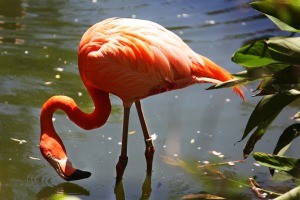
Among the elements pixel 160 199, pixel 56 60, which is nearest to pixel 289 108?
pixel 160 199

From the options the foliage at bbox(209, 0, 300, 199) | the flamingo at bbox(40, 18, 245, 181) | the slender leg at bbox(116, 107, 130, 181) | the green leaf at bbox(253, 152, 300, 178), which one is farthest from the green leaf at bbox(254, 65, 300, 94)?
the slender leg at bbox(116, 107, 130, 181)

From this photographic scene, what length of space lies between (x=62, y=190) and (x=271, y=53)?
127 centimetres

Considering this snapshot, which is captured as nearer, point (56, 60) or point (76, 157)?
point (76, 157)

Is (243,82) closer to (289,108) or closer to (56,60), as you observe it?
(289,108)

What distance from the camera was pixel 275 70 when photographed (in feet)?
8.84

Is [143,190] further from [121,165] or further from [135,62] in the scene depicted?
[135,62]

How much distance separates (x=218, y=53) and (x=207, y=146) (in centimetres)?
155

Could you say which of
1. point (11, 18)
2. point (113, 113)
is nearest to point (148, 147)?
point (113, 113)

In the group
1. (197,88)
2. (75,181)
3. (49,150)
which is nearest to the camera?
(49,150)

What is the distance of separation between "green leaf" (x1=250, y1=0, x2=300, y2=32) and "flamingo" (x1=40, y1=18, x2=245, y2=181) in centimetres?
77

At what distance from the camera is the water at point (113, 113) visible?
3.31 metres

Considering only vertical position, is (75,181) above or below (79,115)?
below

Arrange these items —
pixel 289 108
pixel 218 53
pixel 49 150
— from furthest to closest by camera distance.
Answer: pixel 218 53 → pixel 289 108 → pixel 49 150

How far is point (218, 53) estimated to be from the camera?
5172mm
